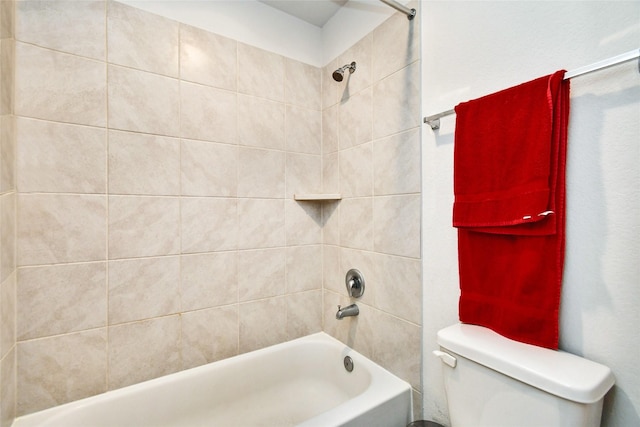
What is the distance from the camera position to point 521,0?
0.91 meters

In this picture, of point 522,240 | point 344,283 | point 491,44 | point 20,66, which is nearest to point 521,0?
point 491,44

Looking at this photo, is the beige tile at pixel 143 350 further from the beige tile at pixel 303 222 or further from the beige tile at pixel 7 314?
the beige tile at pixel 303 222

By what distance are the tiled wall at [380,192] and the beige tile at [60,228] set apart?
44.0 inches

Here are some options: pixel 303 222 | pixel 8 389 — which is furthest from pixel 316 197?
pixel 8 389

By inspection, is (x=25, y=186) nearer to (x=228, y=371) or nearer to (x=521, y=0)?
(x=228, y=371)

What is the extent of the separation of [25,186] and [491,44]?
1.73 m

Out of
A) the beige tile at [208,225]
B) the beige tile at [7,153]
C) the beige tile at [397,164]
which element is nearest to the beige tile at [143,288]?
the beige tile at [208,225]

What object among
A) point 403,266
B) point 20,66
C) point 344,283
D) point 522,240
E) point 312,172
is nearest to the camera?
point 522,240

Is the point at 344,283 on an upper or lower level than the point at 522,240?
lower

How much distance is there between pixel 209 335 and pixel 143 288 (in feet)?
1.27

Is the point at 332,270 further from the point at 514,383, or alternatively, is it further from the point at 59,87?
the point at 59,87

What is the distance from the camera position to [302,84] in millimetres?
1732

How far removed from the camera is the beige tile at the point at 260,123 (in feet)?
5.04

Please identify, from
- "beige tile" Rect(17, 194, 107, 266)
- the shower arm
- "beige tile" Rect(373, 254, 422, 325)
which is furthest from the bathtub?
the shower arm
